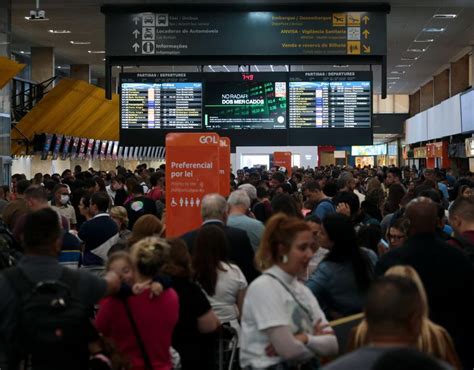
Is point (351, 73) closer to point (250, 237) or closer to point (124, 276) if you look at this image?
point (250, 237)

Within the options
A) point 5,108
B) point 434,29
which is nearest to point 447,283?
point 5,108

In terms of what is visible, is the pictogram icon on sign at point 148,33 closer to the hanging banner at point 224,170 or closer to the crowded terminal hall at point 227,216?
the crowded terminal hall at point 227,216

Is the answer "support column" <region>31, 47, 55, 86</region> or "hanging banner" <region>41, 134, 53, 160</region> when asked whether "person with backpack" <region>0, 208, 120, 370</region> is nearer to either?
"hanging banner" <region>41, 134, 53, 160</region>

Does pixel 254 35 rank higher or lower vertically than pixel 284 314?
higher

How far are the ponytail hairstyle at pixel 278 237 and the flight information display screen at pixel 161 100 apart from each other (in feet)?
33.7

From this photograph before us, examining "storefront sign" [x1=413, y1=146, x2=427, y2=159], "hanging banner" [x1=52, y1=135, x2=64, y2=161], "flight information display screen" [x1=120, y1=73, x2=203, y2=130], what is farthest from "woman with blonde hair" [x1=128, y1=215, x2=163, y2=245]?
"storefront sign" [x1=413, y1=146, x2=427, y2=159]

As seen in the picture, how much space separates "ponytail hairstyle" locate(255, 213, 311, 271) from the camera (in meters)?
4.47

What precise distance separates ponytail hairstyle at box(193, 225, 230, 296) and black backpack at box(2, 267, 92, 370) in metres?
1.84

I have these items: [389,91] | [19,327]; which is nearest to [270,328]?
[19,327]

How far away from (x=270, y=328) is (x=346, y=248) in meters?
1.40

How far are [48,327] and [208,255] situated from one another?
2.03m

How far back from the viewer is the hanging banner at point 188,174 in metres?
9.45

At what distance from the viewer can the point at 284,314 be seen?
425 centimetres

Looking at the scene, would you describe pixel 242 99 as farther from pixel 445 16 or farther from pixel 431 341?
pixel 431 341
